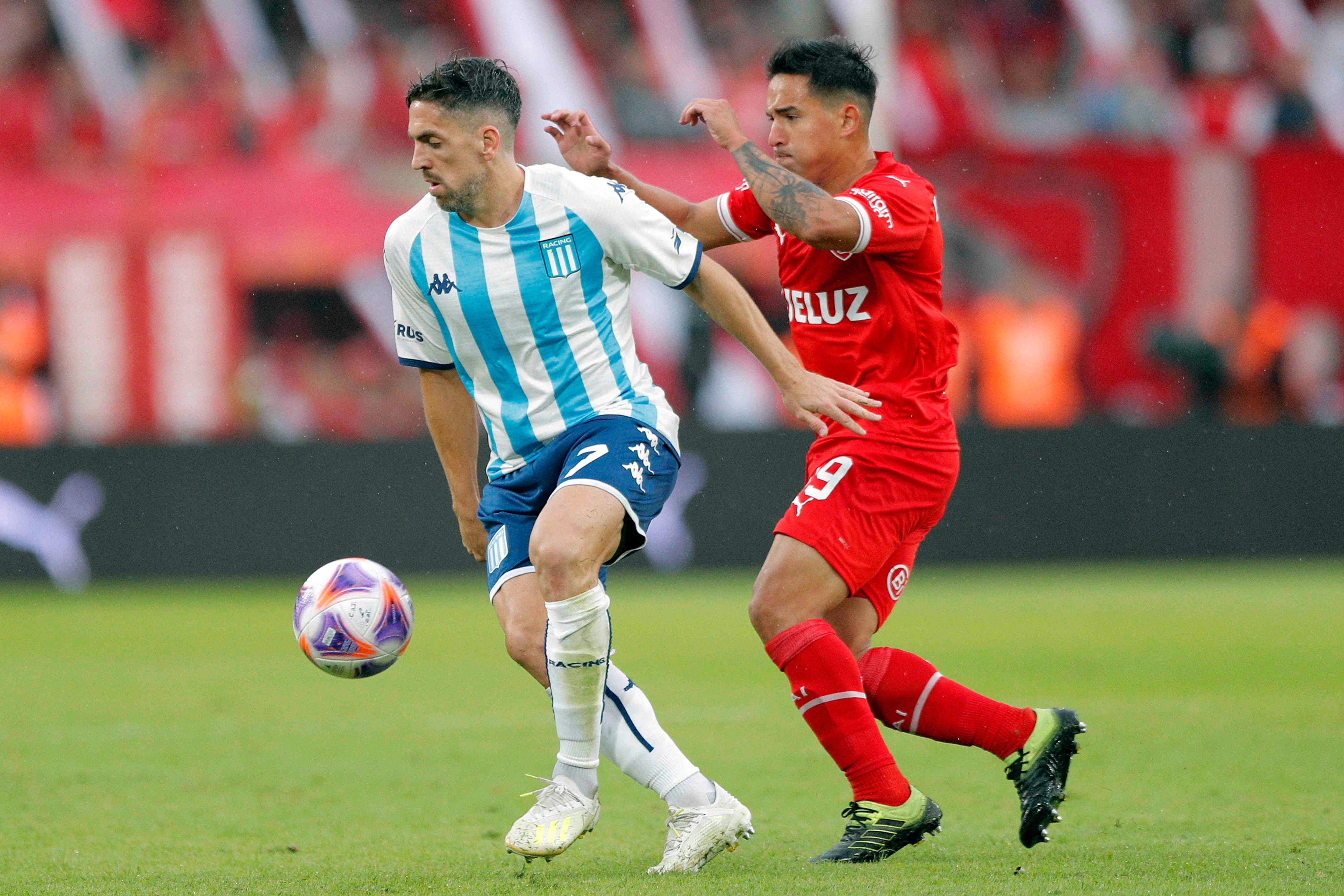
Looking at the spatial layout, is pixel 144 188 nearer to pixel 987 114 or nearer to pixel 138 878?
pixel 987 114

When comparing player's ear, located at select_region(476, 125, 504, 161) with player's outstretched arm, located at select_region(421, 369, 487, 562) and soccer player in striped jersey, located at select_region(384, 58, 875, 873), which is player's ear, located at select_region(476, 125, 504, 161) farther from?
player's outstretched arm, located at select_region(421, 369, 487, 562)

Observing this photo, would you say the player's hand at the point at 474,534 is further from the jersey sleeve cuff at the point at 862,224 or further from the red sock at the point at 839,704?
the jersey sleeve cuff at the point at 862,224

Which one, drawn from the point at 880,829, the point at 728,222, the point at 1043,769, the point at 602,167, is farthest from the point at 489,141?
the point at 1043,769

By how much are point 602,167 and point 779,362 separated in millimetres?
1147

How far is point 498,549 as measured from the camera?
4.37 metres

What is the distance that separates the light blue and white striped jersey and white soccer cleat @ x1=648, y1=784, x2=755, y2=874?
3.24ft

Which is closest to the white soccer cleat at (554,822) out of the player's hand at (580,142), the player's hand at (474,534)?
the player's hand at (474,534)

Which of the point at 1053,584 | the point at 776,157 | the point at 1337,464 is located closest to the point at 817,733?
the point at 776,157

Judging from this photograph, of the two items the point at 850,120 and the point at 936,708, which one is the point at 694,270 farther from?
the point at 936,708

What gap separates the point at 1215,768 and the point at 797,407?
8.01ft

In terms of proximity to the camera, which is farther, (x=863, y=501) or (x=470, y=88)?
(x=863, y=501)

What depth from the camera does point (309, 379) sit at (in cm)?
1650

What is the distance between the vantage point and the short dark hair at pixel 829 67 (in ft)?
14.6

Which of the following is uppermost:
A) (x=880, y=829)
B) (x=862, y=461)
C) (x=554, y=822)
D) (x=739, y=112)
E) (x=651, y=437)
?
(x=739, y=112)
